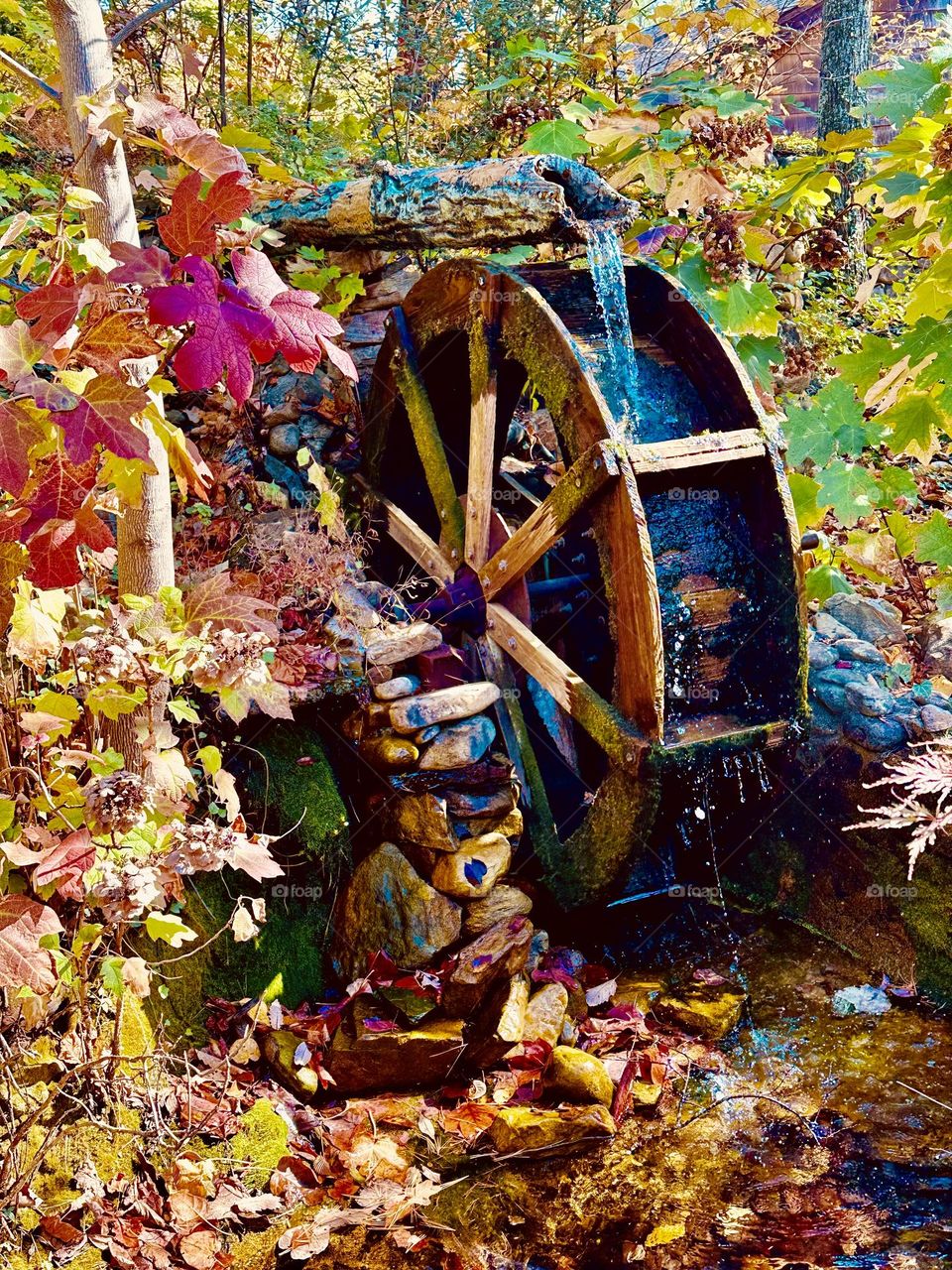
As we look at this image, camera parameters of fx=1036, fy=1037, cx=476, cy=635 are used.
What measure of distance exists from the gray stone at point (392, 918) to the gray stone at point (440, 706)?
0.44m

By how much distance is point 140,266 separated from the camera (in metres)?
1.78

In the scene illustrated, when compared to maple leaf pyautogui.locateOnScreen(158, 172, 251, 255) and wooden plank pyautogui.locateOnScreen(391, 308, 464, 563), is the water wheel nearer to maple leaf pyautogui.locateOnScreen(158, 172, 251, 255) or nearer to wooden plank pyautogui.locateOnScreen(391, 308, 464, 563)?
wooden plank pyautogui.locateOnScreen(391, 308, 464, 563)

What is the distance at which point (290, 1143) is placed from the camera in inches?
109

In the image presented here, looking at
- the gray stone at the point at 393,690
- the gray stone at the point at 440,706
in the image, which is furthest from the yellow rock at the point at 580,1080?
the gray stone at the point at 393,690

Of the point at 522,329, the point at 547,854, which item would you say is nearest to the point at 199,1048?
the point at 547,854

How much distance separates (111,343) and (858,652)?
10.7ft

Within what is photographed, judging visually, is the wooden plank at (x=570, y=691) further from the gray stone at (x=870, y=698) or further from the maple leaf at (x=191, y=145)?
the maple leaf at (x=191, y=145)

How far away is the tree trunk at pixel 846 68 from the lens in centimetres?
735

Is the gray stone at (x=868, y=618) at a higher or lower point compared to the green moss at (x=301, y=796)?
higher

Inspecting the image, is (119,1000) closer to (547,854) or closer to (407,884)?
(407,884)

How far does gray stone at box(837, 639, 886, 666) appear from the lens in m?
4.13

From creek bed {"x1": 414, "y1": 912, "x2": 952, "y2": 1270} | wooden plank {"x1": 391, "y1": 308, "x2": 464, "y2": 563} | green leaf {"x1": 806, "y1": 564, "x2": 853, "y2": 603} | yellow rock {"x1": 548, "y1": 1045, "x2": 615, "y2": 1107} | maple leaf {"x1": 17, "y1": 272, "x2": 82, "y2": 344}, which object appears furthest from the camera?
wooden plank {"x1": 391, "y1": 308, "x2": 464, "y2": 563}

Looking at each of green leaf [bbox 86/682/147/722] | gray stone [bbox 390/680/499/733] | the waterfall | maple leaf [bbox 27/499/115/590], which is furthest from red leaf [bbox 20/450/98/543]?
the waterfall

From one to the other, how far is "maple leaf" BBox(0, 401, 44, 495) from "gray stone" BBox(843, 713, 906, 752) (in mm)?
3038
